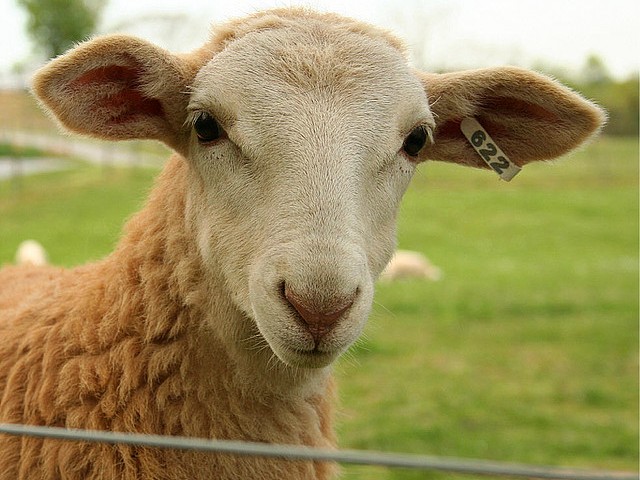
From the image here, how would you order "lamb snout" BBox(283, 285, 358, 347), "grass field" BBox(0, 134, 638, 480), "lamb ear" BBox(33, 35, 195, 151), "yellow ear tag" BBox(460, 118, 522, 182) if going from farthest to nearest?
"grass field" BBox(0, 134, 638, 480), "yellow ear tag" BBox(460, 118, 522, 182), "lamb ear" BBox(33, 35, 195, 151), "lamb snout" BBox(283, 285, 358, 347)

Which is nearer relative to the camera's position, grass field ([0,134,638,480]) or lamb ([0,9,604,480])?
lamb ([0,9,604,480])

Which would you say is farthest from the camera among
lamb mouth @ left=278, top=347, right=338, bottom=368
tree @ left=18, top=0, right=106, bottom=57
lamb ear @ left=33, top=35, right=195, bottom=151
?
tree @ left=18, top=0, right=106, bottom=57

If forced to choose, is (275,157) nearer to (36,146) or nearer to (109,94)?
(109,94)

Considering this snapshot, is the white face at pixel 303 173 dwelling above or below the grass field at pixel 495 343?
above

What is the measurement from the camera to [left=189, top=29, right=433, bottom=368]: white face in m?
2.09

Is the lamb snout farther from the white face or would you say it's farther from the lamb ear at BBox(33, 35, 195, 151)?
the lamb ear at BBox(33, 35, 195, 151)

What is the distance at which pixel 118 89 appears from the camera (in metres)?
2.62

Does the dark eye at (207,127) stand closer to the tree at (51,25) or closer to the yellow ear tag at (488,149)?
A: the yellow ear tag at (488,149)

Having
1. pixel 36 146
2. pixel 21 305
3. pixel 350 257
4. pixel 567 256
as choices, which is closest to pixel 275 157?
pixel 350 257

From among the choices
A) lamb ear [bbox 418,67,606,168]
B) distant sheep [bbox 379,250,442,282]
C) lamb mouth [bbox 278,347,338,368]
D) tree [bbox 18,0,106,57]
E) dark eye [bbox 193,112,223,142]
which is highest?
dark eye [bbox 193,112,223,142]

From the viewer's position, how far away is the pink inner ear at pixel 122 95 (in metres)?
2.57

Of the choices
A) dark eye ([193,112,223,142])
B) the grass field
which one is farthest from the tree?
dark eye ([193,112,223,142])

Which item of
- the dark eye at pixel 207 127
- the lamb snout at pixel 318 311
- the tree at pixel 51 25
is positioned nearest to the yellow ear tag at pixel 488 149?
the dark eye at pixel 207 127

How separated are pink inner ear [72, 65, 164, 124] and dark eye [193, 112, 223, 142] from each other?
24 centimetres
